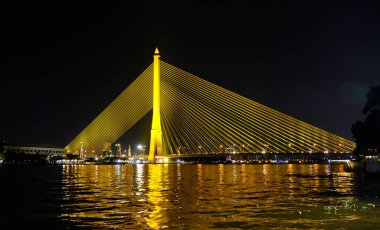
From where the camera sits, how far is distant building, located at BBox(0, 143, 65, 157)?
145087mm

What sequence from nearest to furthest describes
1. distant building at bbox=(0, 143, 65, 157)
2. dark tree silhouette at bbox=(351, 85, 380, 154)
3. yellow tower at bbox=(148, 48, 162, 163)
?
dark tree silhouette at bbox=(351, 85, 380, 154) → yellow tower at bbox=(148, 48, 162, 163) → distant building at bbox=(0, 143, 65, 157)

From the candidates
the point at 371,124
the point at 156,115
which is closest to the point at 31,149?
the point at 156,115

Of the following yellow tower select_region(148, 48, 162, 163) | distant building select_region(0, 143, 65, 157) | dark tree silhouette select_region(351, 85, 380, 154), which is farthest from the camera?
distant building select_region(0, 143, 65, 157)

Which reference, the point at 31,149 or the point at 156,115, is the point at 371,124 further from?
the point at 31,149

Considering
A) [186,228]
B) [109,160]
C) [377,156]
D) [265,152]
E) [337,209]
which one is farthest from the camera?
[109,160]

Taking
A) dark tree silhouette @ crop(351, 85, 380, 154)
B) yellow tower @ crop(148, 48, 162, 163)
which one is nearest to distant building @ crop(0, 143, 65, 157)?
yellow tower @ crop(148, 48, 162, 163)

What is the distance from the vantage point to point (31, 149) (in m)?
157

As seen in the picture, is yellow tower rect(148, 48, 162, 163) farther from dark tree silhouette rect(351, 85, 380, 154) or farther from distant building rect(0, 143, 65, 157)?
distant building rect(0, 143, 65, 157)

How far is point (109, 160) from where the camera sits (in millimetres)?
147125

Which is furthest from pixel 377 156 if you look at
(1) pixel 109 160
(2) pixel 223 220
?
(1) pixel 109 160

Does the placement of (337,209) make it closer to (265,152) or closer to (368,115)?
(368,115)

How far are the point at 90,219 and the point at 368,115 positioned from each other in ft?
129

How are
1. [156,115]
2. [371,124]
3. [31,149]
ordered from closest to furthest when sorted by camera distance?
[371,124] < [156,115] < [31,149]

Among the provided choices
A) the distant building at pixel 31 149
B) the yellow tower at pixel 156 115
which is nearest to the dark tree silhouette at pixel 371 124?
the yellow tower at pixel 156 115
